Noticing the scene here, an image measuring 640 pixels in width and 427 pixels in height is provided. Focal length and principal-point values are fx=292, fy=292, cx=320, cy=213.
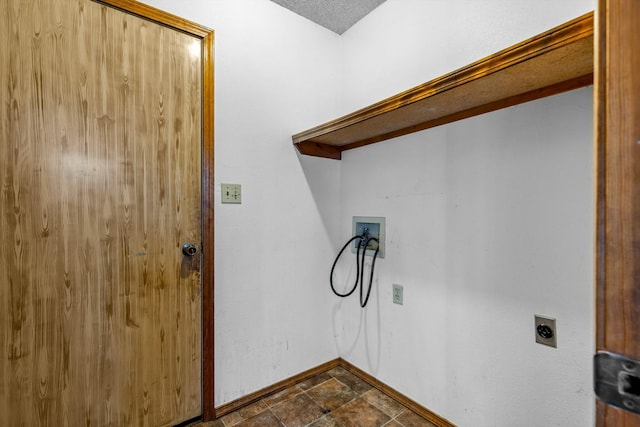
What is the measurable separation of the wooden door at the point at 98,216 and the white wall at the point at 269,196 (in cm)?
16

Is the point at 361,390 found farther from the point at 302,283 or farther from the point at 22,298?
the point at 22,298

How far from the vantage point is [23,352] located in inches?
44.0

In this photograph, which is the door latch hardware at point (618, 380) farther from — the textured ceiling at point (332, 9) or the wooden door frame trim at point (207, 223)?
the textured ceiling at point (332, 9)

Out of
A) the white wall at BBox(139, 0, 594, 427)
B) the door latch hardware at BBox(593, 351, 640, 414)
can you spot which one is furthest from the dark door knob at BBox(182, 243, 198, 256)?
the door latch hardware at BBox(593, 351, 640, 414)

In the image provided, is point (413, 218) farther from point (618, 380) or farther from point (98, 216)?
point (98, 216)

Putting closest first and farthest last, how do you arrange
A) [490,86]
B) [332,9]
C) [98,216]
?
1. [490,86]
2. [98,216]
3. [332,9]

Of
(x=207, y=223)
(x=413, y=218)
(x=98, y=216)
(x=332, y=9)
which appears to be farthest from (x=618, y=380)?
(x=332, y=9)

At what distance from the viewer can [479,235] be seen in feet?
4.40

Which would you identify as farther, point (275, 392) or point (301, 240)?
point (301, 240)

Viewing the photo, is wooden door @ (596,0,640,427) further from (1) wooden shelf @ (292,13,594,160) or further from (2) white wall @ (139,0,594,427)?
(2) white wall @ (139,0,594,427)

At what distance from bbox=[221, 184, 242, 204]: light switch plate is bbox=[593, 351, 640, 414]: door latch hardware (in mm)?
1515

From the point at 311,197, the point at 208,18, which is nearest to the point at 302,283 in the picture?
the point at 311,197

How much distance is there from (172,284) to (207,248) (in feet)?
0.77

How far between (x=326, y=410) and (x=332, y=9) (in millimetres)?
2402
